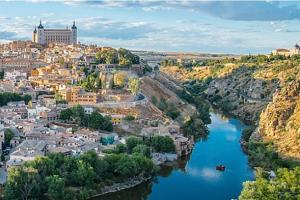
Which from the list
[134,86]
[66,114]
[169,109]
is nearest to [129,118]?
[66,114]

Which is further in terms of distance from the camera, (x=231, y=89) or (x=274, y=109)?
(x=231, y=89)

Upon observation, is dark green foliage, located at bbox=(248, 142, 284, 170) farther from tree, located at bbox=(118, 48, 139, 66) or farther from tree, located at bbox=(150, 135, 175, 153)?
tree, located at bbox=(118, 48, 139, 66)

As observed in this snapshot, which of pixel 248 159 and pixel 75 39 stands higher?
pixel 75 39

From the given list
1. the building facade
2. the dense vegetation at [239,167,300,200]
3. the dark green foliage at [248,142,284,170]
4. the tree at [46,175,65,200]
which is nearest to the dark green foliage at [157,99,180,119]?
the dark green foliage at [248,142,284,170]

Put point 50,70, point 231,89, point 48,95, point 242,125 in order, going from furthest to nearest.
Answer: point 231,89 → point 50,70 → point 242,125 → point 48,95

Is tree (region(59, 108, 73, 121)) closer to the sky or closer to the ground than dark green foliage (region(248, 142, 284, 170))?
closer to the sky

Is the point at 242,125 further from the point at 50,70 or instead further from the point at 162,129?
the point at 50,70

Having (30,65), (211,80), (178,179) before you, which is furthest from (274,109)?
(211,80)
